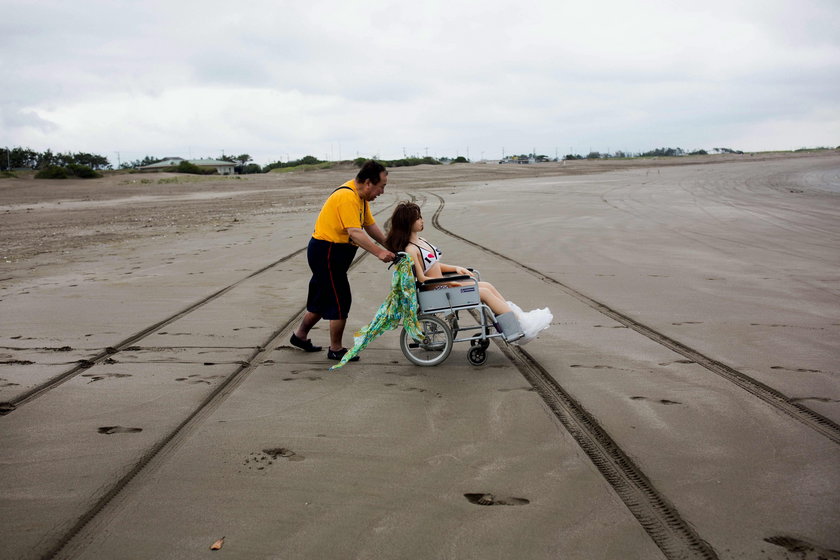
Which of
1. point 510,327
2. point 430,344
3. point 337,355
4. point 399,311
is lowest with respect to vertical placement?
point 337,355

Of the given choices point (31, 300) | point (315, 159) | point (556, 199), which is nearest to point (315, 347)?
point (31, 300)

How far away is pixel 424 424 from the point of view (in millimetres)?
4656

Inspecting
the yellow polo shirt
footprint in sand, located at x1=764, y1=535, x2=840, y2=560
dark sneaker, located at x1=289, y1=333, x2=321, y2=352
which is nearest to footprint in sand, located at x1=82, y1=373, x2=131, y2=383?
dark sneaker, located at x1=289, y1=333, x2=321, y2=352

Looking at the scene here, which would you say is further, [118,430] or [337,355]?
[337,355]

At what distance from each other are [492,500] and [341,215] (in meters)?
3.14

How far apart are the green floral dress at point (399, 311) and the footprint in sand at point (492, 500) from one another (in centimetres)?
237

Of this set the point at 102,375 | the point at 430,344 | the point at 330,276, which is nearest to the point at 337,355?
the point at 330,276

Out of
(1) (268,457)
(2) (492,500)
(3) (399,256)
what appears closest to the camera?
(2) (492,500)

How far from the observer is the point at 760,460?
402 centimetres

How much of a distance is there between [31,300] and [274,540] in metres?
7.28

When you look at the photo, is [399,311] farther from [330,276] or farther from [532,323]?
[532,323]

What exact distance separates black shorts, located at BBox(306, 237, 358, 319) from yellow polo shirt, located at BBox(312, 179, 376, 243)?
0.23 feet

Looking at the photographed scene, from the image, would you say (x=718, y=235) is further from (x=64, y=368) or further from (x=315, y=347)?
(x=64, y=368)

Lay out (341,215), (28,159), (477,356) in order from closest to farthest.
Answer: (341,215), (477,356), (28,159)
